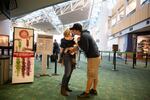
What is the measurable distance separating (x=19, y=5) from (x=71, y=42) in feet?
17.0

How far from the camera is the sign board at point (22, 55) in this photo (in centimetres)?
510

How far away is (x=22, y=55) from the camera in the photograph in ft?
17.1

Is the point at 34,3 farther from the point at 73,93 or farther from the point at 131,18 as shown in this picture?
the point at 131,18

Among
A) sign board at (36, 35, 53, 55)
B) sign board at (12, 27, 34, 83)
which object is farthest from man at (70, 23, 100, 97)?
sign board at (36, 35, 53, 55)

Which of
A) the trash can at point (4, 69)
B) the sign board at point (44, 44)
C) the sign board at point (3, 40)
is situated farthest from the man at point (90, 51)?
the sign board at point (3, 40)

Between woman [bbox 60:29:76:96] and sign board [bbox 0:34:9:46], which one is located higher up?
sign board [bbox 0:34:9:46]

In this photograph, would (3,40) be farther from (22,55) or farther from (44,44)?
(22,55)

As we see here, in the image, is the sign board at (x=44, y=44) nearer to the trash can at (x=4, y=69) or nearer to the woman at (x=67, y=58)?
the trash can at (x=4, y=69)

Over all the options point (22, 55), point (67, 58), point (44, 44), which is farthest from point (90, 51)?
point (44, 44)

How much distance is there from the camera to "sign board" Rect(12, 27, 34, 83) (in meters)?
5.10

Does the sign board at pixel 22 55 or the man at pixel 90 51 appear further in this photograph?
the sign board at pixel 22 55

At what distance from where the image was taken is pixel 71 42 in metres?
4.37

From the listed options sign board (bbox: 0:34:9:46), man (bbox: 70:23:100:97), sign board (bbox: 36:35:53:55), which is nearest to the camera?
man (bbox: 70:23:100:97)

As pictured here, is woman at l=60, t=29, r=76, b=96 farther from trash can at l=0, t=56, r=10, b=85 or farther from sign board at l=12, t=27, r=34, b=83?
trash can at l=0, t=56, r=10, b=85
